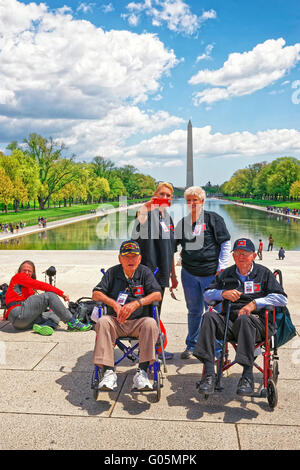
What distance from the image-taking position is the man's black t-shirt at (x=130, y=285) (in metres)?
3.92

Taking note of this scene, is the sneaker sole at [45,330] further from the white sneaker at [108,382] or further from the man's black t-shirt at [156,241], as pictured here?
the white sneaker at [108,382]

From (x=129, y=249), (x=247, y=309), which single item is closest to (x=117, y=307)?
(x=129, y=249)

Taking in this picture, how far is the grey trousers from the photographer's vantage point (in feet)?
17.3

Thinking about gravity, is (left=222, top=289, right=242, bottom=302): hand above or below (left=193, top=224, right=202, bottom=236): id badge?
below

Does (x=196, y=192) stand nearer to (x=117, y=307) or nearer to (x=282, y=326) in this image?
(x=117, y=307)

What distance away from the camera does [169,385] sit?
3881 millimetres

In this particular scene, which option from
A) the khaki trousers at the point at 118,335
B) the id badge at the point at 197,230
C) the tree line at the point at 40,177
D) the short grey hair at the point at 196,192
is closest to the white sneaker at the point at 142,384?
the khaki trousers at the point at 118,335

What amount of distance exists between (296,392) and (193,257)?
1.73 meters

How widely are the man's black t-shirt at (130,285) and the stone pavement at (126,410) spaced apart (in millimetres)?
839

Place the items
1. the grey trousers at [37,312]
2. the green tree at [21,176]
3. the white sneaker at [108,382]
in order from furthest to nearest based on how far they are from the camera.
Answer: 1. the green tree at [21,176]
2. the grey trousers at [37,312]
3. the white sneaker at [108,382]

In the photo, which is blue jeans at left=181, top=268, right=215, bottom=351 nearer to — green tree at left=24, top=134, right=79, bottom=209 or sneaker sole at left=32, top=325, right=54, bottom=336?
sneaker sole at left=32, top=325, right=54, bottom=336

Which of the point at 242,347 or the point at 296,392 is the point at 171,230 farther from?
the point at 296,392

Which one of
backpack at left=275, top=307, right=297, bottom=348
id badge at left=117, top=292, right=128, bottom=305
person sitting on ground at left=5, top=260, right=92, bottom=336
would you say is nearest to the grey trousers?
person sitting on ground at left=5, top=260, right=92, bottom=336

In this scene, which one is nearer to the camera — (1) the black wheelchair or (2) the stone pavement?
(2) the stone pavement
